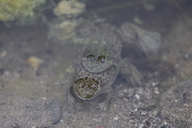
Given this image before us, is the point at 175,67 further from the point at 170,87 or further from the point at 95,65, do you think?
the point at 95,65

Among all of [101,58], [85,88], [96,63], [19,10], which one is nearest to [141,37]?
[101,58]

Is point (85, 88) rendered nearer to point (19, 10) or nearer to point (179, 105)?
point (179, 105)

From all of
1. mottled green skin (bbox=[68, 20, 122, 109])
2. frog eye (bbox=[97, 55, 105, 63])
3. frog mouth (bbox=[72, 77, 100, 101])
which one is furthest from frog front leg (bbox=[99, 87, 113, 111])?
frog eye (bbox=[97, 55, 105, 63])

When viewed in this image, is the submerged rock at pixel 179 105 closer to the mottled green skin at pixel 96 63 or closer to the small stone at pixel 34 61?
the mottled green skin at pixel 96 63

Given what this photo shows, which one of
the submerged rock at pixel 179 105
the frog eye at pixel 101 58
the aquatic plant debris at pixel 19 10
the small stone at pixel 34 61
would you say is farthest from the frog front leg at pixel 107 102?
the aquatic plant debris at pixel 19 10

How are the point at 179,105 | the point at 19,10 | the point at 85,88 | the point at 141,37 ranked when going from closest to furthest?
the point at 179,105 < the point at 85,88 < the point at 19,10 < the point at 141,37

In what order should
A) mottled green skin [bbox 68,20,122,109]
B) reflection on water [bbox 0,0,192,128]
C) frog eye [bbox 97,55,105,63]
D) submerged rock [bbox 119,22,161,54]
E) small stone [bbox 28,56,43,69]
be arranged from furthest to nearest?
1. submerged rock [bbox 119,22,161,54]
2. small stone [bbox 28,56,43,69]
3. frog eye [bbox 97,55,105,63]
4. mottled green skin [bbox 68,20,122,109]
5. reflection on water [bbox 0,0,192,128]

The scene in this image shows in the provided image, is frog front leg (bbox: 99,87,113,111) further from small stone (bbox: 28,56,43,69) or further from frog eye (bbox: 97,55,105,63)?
small stone (bbox: 28,56,43,69)
